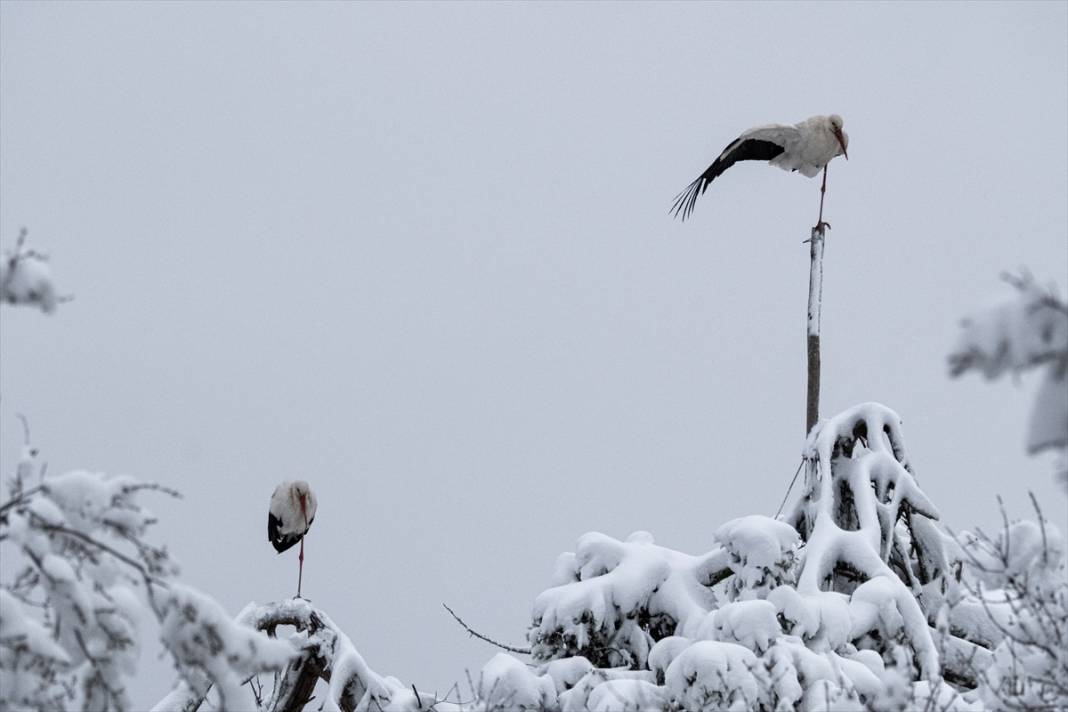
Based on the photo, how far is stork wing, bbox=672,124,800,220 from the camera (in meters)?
12.3

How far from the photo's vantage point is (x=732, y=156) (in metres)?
12.4

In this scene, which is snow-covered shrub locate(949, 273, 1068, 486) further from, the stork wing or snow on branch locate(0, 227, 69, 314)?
the stork wing

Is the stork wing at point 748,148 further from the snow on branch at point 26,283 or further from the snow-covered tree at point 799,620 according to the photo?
the snow on branch at point 26,283

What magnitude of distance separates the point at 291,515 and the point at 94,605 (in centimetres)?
1243

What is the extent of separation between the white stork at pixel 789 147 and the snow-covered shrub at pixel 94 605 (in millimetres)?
9338

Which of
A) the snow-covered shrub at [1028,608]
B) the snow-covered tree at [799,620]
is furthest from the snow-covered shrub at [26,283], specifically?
the snow-covered shrub at [1028,608]

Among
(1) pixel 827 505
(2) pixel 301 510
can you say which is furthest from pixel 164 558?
(2) pixel 301 510

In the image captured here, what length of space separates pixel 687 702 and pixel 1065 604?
1760mm

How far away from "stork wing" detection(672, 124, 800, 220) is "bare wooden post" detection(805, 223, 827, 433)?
2.43m

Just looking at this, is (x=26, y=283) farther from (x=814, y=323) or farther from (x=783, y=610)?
(x=814, y=323)

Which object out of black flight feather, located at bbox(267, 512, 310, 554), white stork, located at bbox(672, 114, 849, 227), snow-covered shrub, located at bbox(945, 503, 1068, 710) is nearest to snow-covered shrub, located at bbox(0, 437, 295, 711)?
snow-covered shrub, located at bbox(945, 503, 1068, 710)

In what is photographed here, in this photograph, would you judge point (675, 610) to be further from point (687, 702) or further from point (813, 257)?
point (813, 257)

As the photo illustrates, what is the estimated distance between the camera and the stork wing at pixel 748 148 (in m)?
12.3

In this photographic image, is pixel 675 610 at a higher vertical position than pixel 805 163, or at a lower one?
lower
